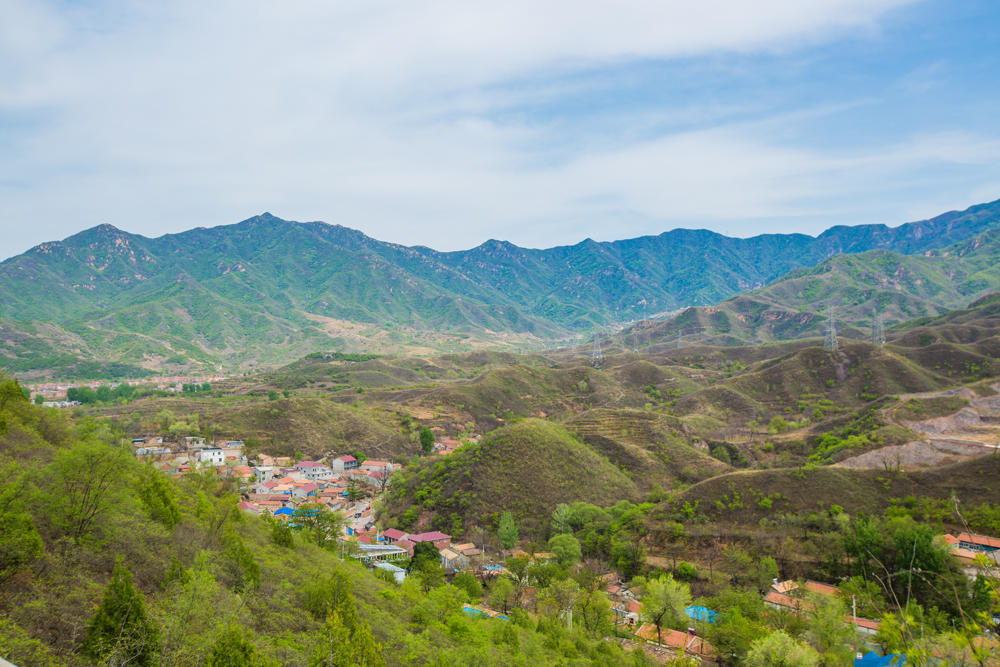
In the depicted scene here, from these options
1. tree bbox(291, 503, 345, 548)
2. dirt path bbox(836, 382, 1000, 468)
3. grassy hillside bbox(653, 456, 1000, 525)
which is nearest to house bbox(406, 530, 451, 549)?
tree bbox(291, 503, 345, 548)

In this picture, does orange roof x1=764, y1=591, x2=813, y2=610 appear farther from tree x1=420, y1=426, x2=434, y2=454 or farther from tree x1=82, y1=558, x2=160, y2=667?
tree x1=420, y1=426, x2=434, y2=454

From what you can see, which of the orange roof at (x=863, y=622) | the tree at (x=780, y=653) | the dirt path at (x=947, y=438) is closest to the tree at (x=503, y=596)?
the tree at (x=780, y=653)

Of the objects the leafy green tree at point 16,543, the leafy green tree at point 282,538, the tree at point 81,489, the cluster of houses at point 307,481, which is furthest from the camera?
the cluster of houses at point 307,481

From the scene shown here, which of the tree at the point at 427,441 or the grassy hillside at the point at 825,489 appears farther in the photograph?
the tree at the point at 427,441

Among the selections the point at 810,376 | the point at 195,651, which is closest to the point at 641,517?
the point at 195,651

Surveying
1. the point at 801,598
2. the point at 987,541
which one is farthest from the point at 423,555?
the point at 987,541

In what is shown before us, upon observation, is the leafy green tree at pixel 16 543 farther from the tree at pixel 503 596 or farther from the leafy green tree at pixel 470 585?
the leafy green tree at pixel 470 585
